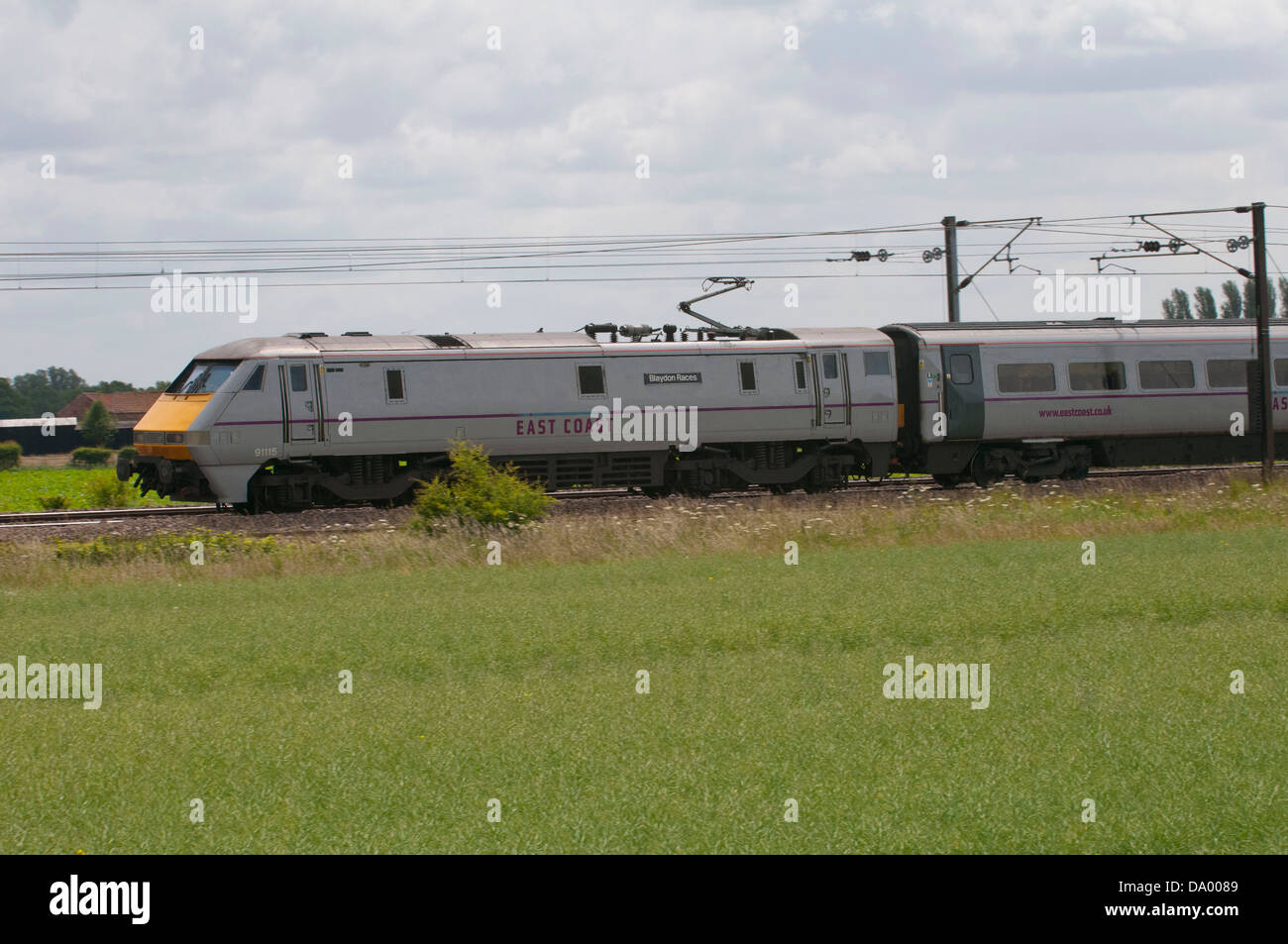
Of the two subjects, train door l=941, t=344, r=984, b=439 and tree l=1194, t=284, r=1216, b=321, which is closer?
train door l=941, t=344, r=984, b=439

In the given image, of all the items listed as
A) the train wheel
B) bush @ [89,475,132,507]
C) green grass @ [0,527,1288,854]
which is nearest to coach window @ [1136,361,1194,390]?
the train wheel

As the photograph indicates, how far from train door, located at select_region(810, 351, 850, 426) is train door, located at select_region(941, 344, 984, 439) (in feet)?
7.63

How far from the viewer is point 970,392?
29375mm

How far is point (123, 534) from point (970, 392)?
56.2 feet

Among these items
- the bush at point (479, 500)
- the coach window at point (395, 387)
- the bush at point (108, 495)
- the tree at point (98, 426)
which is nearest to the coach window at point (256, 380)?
the coach window at point (395, 387)

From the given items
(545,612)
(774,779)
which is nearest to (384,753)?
(774,779)

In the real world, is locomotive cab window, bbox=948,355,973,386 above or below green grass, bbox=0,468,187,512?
above

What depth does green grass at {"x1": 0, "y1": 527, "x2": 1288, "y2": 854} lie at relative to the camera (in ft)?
23.5

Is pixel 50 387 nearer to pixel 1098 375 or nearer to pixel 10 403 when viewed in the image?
pixel 10 403

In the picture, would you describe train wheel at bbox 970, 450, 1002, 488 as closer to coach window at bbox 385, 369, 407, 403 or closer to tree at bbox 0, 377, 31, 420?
coach window at bbox 385, 369, 407, 403

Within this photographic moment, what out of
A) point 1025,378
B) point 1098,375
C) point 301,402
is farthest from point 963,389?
point 301,402

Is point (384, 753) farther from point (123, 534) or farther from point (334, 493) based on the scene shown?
point (334, 493)

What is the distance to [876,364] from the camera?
28938 millimetres
